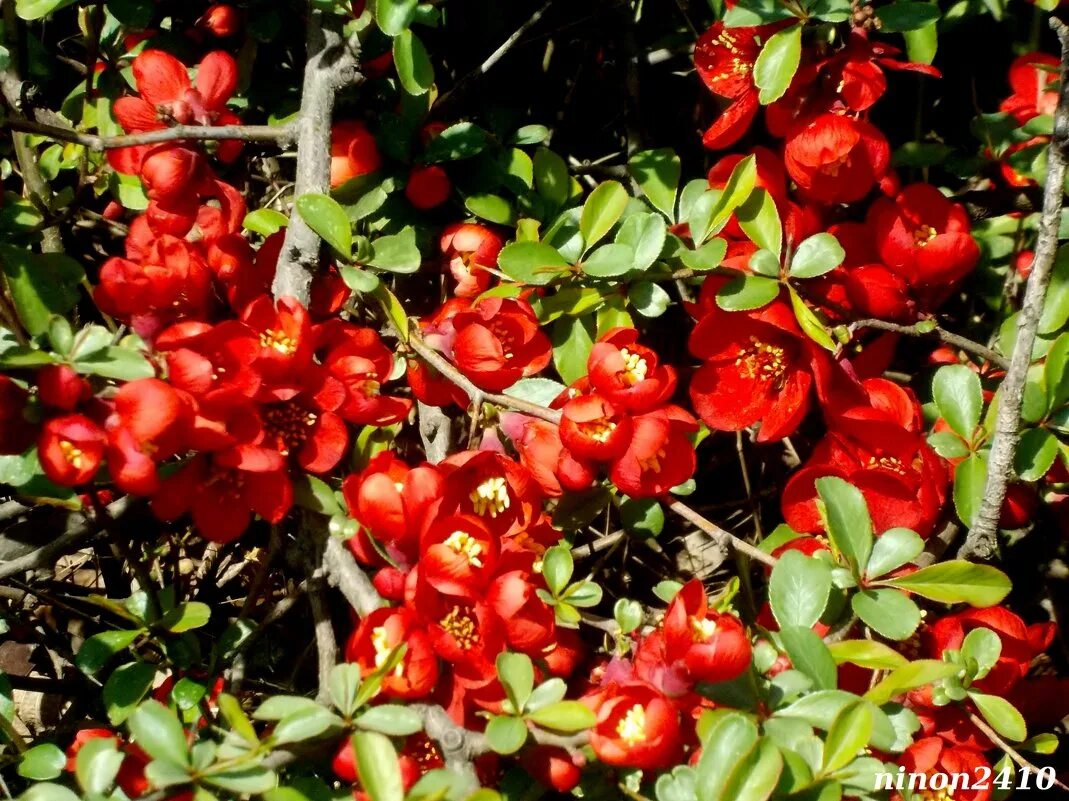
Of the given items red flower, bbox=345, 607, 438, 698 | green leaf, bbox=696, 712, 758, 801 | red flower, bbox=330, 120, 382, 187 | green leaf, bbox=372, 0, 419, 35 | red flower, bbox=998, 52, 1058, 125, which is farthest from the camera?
red flower, bbox=998, 52, 1058, 125

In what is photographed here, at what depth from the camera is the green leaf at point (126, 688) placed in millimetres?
1152

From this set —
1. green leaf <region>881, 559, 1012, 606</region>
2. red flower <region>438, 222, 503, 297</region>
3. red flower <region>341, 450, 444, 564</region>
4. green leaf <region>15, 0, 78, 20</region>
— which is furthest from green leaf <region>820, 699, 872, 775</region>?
green leaf <region>15, 0, 78, 20</region>

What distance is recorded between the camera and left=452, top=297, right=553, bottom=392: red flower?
112cm

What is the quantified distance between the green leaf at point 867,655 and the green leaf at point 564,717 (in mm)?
293

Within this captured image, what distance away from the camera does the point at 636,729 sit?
93cm

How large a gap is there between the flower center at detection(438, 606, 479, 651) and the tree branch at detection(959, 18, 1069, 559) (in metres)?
0.59

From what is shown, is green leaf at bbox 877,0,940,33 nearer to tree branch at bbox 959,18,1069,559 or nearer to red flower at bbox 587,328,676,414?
tree branch at bbox 959,18,1069,559

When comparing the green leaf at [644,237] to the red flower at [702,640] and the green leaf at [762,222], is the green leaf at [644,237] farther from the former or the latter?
the red flower at [702,640]

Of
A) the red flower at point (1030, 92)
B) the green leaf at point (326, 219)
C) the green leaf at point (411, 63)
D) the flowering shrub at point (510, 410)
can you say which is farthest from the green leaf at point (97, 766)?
the red flower at point (1030, 92)

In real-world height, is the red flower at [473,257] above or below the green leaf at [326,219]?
below

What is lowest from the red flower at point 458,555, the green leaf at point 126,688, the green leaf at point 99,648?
the green leaf at point 126,688

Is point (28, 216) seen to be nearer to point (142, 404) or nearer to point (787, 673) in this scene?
point (142, 404)

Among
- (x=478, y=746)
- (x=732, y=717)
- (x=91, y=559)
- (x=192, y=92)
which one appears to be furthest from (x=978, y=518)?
(x=91, y=559)

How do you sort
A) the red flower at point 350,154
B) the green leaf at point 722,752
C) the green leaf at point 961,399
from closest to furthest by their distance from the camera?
the green leaf at point 722,752, the green leaf at point 961,399, the red flower at point 350,154
